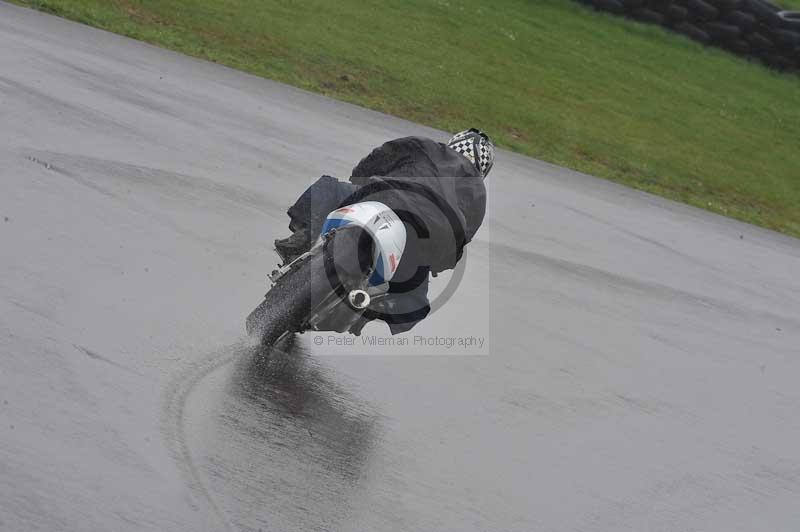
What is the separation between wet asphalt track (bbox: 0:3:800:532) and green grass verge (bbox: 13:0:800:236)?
5.68m

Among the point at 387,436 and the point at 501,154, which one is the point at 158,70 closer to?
the point at 501,154

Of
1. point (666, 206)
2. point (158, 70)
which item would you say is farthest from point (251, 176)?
point (666, 206)

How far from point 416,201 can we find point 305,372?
1.11 meters

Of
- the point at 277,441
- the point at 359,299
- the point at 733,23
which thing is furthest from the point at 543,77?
the point at 277,441

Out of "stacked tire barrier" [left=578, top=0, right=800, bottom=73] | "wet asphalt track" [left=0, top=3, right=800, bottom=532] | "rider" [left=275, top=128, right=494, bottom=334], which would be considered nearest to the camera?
"wet asphalt track" [left=0, top=3, right=800, bottom=532]

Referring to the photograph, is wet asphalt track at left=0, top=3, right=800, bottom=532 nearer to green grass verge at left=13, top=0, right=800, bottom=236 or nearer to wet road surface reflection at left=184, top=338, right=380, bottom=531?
wet road surface reflection at left=184, top=338, right=380, bottom=531

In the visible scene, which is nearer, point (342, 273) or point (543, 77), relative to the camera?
point (342, 273)

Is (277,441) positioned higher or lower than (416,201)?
lower

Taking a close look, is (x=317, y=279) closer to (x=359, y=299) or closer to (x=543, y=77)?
(x=359, y=299)

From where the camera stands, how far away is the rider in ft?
21.2

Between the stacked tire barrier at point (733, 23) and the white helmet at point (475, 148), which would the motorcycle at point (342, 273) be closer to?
the white helmet at point (475, 148)

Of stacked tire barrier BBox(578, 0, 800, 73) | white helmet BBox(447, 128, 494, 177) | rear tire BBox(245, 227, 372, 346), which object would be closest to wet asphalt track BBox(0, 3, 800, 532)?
rear tire BBox(245, 227, 372, 346)

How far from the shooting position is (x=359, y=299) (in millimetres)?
6051

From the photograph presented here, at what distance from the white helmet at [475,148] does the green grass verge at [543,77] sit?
10.8 m
